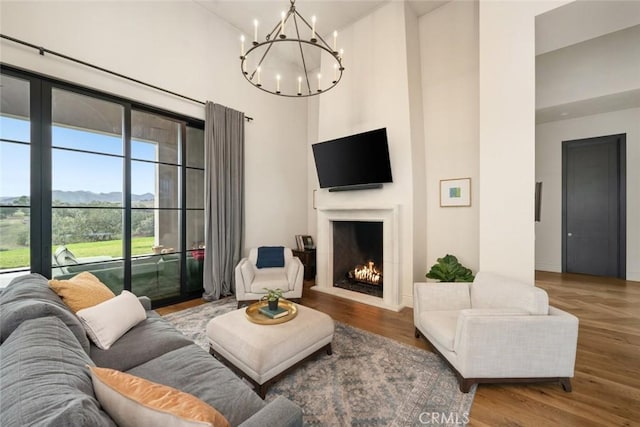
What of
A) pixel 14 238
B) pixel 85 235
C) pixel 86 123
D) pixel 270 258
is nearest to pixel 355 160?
pixel 270 258

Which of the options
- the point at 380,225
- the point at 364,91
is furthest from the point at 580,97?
the point at 380,225

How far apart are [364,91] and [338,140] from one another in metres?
0.87

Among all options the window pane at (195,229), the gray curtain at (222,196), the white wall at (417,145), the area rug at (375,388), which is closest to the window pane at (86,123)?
the gray curtain at (222,196)

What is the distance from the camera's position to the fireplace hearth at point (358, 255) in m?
4.24

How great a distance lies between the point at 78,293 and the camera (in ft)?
5.95

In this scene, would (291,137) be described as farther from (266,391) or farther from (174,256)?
(266,391)

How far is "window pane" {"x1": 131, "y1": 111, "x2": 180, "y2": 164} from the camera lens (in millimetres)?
3271

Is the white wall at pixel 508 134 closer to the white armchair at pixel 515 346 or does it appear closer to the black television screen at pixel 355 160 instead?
the white armchair at pixel 515 346

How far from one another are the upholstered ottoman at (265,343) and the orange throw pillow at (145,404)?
98cm

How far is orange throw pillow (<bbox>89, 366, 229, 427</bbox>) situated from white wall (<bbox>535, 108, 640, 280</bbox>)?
679cm

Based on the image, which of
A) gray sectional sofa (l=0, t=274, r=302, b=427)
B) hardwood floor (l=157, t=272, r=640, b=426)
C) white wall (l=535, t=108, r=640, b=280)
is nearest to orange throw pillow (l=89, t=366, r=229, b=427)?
gray sectional sofa (l=0, t=274, r=302, b=427)

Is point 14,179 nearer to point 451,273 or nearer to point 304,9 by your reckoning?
point 304,9

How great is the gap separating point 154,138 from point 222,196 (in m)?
1.14

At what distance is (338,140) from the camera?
12.9 ft
